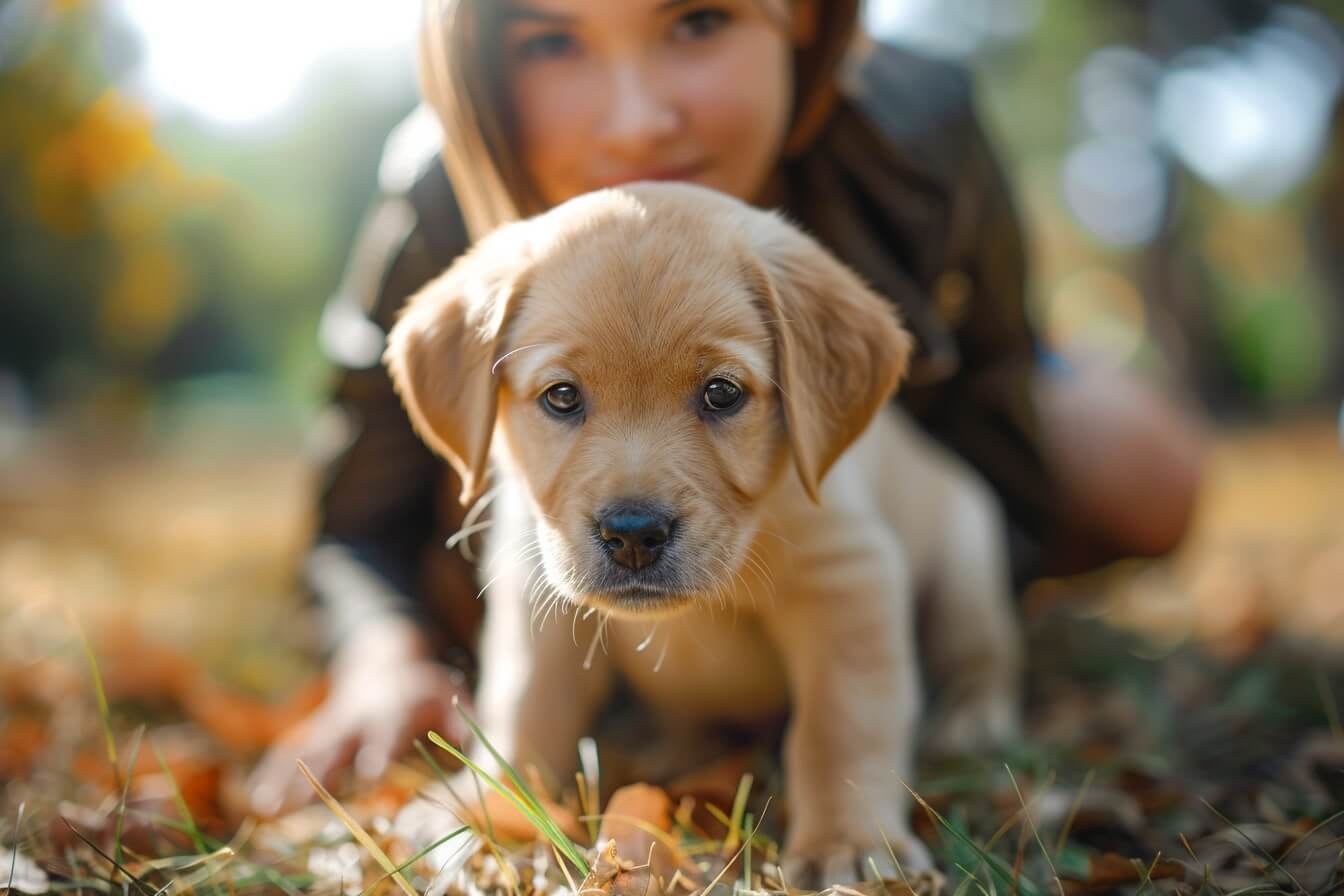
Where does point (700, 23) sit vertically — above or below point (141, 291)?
above

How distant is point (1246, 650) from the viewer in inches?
155

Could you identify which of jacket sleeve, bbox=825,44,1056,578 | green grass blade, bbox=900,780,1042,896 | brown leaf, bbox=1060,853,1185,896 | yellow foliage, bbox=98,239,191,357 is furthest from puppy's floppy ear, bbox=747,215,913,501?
yellow foliage, bbox=98,239,191,357

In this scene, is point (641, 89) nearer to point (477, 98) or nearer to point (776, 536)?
point (477, 98)

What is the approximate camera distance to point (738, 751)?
300cm

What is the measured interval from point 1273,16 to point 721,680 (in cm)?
1004

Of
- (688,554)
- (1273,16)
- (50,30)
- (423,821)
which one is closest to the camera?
(688,554)

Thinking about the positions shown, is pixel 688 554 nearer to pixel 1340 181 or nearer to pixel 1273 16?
pixel 1273 16

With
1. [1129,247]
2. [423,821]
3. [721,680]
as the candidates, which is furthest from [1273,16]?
[423,821]

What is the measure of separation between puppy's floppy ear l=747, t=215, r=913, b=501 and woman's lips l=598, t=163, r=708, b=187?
0.34 metres

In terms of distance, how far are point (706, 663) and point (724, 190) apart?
121 centimetres

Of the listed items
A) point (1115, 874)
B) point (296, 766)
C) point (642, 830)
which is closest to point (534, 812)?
point (642, 830)

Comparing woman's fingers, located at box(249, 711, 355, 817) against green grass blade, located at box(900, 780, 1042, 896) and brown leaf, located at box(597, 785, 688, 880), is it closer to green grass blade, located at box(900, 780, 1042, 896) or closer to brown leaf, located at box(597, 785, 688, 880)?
brown leaf, located at box(597, 785, 688, 880)

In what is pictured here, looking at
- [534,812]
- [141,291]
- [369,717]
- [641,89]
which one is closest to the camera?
[534,812]

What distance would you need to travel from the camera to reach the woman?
2598 millimetres
